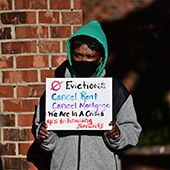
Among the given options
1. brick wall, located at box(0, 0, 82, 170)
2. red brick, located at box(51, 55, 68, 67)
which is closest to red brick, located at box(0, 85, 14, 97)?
brick wall, located at box(0, 0, 82, 170)

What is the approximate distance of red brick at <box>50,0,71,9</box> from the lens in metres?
2.63

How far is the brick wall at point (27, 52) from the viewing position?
2621mm

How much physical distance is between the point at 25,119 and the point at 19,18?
82 centimetres

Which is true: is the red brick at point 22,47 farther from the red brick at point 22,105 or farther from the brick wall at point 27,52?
the red brick at point 22,105

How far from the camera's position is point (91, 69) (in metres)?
2.28

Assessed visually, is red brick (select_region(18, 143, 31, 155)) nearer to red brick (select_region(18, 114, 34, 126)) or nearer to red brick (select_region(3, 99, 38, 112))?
red brick (select_region(18, 114, 34, 126))

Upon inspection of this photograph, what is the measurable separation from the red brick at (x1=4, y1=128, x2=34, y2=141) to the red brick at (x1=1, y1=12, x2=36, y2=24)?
0.88 meters

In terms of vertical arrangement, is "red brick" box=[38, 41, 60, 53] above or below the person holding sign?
above

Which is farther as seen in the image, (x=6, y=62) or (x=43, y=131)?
(x=6, y=62)

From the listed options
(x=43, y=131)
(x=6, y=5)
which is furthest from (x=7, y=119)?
(x=6, y=5)

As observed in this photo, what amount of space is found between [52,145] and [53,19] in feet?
3.36

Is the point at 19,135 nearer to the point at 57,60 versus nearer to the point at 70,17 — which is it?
the point at 57,60

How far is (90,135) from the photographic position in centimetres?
227

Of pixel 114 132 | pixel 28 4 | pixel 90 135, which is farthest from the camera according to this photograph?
pixel 28 4
